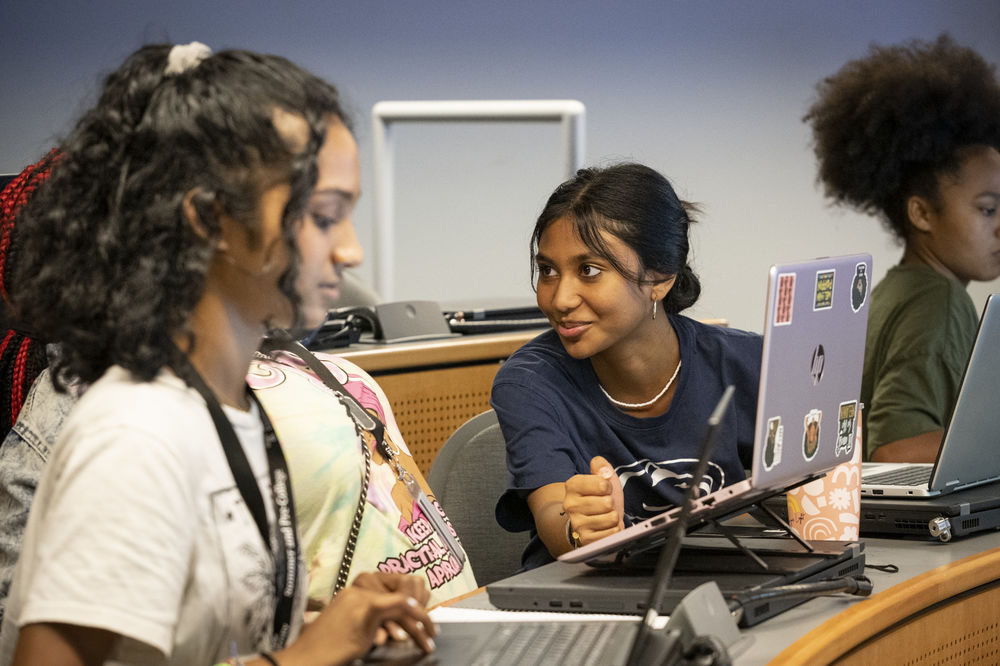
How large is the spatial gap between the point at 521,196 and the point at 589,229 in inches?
102

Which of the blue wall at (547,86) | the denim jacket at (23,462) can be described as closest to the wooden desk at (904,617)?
the denim jacket at (23,462)

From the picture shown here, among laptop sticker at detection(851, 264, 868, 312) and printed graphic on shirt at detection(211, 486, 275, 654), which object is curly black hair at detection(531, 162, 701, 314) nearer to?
laptop sticker at detection(851, 264, 868, 312)

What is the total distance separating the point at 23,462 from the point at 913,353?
1729 mm

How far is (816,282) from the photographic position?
1.24 metres

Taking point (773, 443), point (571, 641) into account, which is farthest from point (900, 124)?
point (571, 641)

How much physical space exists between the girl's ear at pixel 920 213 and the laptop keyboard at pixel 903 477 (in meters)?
0.91

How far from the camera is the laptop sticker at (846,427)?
52.2 inches

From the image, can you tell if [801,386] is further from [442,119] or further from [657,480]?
[442,119]

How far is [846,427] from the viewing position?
134 centimetres

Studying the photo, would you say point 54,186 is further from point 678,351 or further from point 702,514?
point 678,351

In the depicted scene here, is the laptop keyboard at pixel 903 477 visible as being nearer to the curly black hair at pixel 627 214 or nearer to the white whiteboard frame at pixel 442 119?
the curly black hair at pixel 627 214

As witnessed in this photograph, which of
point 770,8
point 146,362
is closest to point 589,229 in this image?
point 146,362

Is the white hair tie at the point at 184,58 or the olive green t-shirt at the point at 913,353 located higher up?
the white hair tie at the point at 184,58

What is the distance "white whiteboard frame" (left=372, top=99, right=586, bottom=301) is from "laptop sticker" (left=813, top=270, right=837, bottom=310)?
5.43 ft
